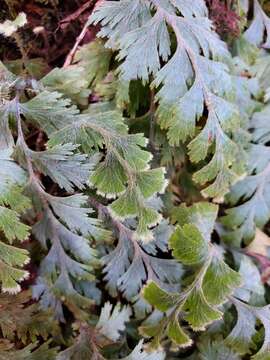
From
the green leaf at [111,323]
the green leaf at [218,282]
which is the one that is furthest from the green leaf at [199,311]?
the green leaf at [111,323]

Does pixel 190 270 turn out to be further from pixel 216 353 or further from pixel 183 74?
pixel 183 74

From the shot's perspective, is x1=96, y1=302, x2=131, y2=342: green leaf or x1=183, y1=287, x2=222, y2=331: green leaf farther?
x1=96, y1=302, x2=131, y2=342: green leaf

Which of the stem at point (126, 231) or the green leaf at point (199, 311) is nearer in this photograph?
the green leaf at point (199, 311)

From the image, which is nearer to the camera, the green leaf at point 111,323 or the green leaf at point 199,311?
the green leaf at point 199,311

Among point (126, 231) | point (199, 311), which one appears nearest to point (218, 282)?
point (199, 311)

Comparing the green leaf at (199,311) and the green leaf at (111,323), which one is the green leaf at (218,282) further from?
the green leaf at (111,323)

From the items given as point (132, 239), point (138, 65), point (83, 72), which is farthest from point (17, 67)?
point (132, 239)

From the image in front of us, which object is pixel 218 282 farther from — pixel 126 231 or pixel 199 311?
pixel 126 231

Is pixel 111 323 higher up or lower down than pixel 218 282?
lower down

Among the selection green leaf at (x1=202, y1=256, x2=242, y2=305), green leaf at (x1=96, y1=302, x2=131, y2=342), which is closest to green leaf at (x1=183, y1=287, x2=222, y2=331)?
green leaf at (x1=202, y1=256, x2=242, y2=305)

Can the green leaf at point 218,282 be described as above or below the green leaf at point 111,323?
above

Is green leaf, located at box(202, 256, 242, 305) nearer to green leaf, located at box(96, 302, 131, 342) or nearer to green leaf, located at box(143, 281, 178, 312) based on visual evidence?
green leaf, located at box(143, 281, 178, 312)
